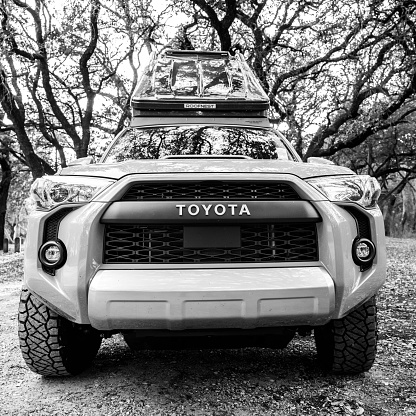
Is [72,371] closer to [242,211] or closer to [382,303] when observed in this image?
[242,211]

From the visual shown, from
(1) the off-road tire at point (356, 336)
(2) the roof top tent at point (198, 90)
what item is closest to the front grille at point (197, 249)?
(1) the off-road tire at point (356, 336)

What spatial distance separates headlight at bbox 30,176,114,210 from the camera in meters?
2.55

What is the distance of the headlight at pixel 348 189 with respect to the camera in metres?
2.60

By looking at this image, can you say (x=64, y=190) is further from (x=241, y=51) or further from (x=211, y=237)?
(x=241, y=51)

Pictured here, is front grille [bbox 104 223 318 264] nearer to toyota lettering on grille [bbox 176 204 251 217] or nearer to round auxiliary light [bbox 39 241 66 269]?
toyota lettering on grille [bbox 176 204 251 217]

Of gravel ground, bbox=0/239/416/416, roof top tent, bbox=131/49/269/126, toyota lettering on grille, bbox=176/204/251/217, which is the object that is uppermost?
roof top tent, bbox=131/49/269/126

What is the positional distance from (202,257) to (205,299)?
→ 0.29 meters

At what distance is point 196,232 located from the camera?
2543mm

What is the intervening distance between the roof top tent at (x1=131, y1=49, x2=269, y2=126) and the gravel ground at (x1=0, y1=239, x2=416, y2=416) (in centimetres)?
222

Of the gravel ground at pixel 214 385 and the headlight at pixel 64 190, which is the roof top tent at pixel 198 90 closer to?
the headlight at pixel 64 190

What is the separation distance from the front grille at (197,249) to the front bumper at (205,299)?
12 cm

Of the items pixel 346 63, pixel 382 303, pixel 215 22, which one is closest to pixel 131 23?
pixel 215 22

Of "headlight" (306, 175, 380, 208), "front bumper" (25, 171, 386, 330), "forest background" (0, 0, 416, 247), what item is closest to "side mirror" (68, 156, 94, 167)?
"front bumper" (25, 171, 386, 330)

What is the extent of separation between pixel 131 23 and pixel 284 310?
11674mm
